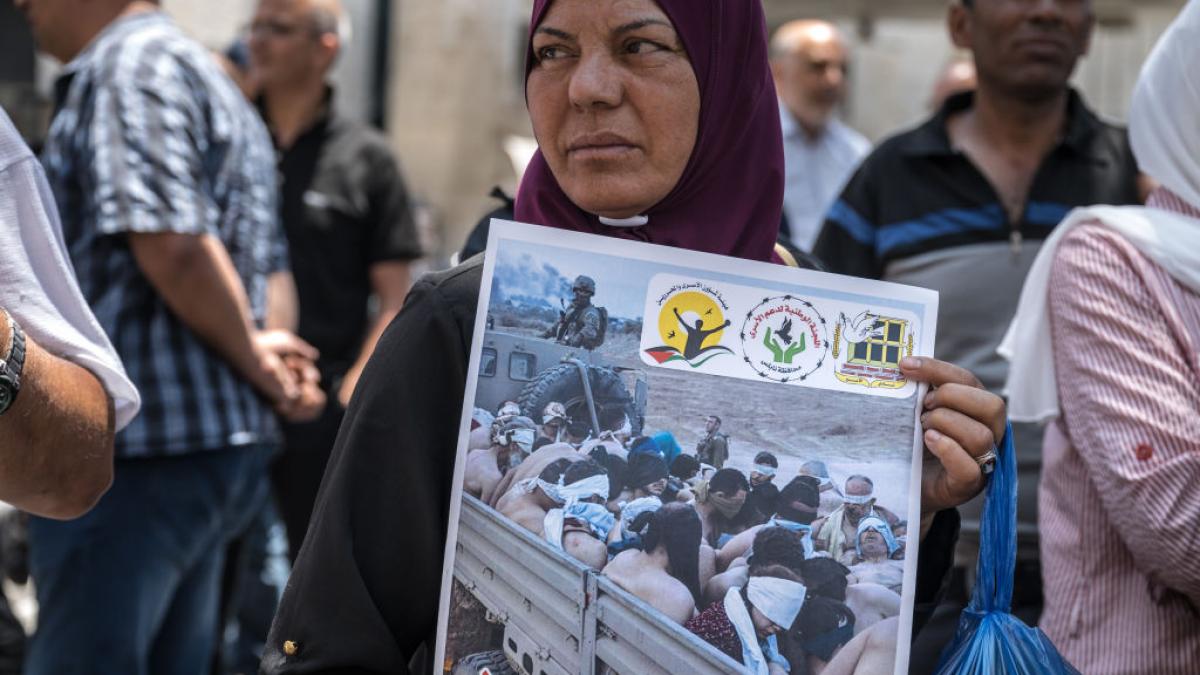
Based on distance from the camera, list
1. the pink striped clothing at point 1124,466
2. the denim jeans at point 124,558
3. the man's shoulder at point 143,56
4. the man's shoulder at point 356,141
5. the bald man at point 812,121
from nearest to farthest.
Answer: the pink striped clothing at point 1124,466 → the denim jeans at point 124,558 → the man's shoulder at point 143,56 → the man's shoulder at point 356,141 → the bald man at point 812,121

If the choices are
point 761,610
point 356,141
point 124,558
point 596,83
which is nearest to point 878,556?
point 761,610

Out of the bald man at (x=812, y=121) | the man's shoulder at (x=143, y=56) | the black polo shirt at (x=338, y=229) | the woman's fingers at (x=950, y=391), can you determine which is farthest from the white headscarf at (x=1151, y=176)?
the bald man at (x=812, y=121)

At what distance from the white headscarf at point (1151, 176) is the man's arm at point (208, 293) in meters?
1.68

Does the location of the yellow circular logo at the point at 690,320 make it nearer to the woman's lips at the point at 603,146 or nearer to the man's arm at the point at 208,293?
the woman's lips at the point at 603,146

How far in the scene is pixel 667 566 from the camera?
162 centimetres

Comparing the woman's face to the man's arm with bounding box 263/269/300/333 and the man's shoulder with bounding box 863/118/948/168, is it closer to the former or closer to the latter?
the man's shoulder with bounding box 863/118/948/168

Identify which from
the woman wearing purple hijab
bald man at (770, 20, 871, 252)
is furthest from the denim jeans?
bald man at (770, 20, 871, 252)

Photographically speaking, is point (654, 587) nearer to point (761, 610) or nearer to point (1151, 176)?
point (761, 610)

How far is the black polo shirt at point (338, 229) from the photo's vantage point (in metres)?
4.78

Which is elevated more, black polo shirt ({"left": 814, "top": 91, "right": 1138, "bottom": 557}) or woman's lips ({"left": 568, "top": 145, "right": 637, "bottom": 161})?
black polo shirt ({"left": 814, "top": 91, "right": 1138, "bottom": 557})

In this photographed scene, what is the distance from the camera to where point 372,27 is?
38.6 ft

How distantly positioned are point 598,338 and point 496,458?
0.18 metres

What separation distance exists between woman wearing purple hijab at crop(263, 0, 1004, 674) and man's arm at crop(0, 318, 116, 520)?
39cm

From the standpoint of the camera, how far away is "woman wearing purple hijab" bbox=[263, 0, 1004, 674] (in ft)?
5.45
